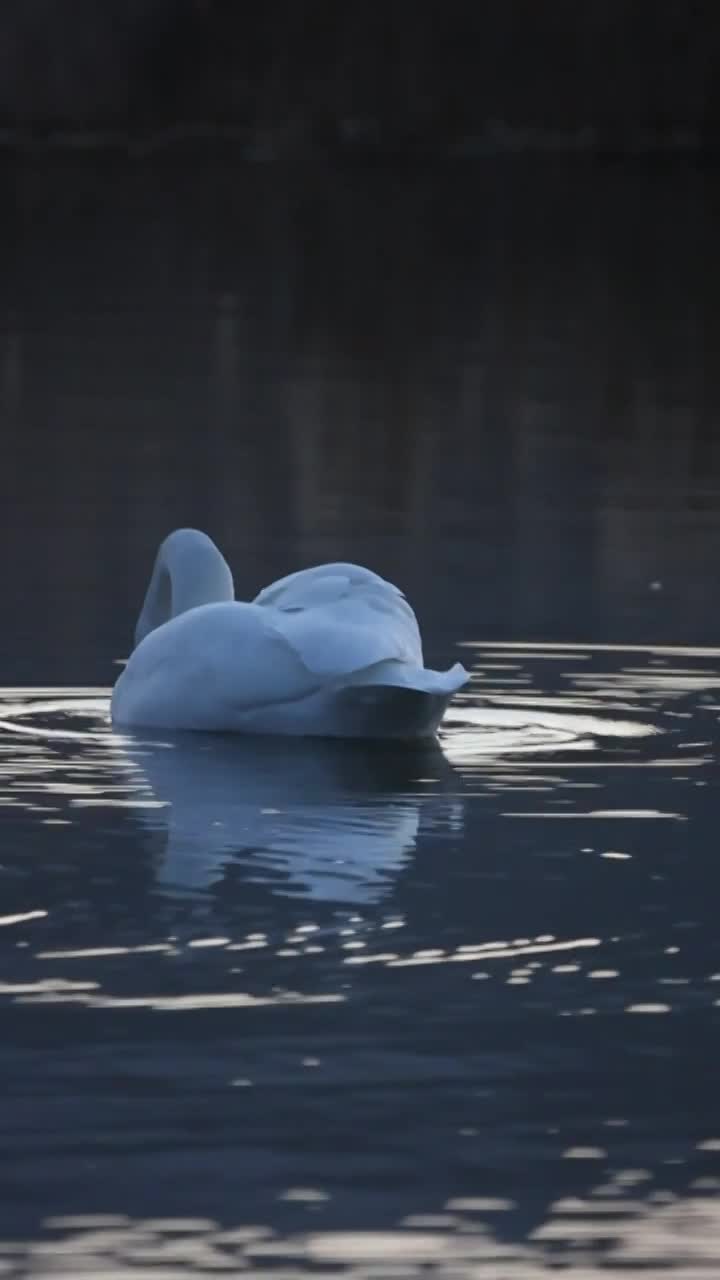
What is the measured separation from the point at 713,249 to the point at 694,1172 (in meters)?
49.2

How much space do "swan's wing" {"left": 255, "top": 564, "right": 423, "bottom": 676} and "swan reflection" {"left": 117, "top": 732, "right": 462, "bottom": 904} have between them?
34 cm

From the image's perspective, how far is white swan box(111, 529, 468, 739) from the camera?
11.8m

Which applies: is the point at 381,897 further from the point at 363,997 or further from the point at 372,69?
the point at 372,69

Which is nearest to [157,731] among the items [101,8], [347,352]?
[347,352]

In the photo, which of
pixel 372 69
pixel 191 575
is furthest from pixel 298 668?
pixel 372 69

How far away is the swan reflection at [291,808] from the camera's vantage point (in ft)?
33.6

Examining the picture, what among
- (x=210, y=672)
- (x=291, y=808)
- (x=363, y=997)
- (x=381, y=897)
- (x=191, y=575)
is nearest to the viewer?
(x=363, y=997)

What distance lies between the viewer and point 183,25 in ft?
292

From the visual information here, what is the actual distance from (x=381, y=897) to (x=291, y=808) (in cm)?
140

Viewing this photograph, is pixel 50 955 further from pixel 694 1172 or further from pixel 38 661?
pixel 38 661

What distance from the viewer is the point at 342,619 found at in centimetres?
1213

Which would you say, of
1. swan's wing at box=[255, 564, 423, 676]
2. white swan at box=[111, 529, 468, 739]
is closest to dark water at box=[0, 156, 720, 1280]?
white swan at box=[111, 529, 468, 739]

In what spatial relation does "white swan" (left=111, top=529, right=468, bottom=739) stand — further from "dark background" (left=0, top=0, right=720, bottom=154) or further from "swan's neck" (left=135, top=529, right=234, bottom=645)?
A: "dark background" (left=0, top=0, right=720, bottom=154)

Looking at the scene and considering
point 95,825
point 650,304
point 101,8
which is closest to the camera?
point 95,825
